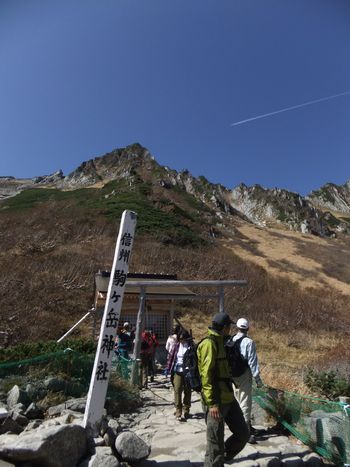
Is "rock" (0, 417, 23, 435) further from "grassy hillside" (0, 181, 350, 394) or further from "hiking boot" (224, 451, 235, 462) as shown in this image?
"grassy hillside" (0, 181, 350, 394)

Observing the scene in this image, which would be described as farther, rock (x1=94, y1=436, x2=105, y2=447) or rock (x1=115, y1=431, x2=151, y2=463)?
rock (x1=94, y1=436, x2=105, y2=447)

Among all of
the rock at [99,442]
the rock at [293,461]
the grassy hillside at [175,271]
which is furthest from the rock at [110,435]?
the grassy hillside at [175,271]

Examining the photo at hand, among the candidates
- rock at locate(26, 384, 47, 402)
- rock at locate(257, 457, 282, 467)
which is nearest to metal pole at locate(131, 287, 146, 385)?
rock at locate(26, 384, 47, 402)

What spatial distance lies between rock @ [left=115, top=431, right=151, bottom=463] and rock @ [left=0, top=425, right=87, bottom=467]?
46 centimetres

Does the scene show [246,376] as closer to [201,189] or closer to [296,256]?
[296,256]

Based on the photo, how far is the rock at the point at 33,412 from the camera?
19.2ft

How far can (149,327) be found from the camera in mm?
14805

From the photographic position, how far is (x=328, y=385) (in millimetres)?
8062

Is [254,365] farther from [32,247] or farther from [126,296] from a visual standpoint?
[32,247]

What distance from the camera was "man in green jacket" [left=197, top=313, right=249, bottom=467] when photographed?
397 cm

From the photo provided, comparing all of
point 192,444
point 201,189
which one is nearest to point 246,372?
point 192,444

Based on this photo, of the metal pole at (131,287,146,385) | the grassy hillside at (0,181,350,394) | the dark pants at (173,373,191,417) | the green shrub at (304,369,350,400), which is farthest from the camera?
the grassy hillside at (0,181,350,394)

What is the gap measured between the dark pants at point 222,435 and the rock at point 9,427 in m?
2.65

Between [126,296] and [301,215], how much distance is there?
5900 cm
